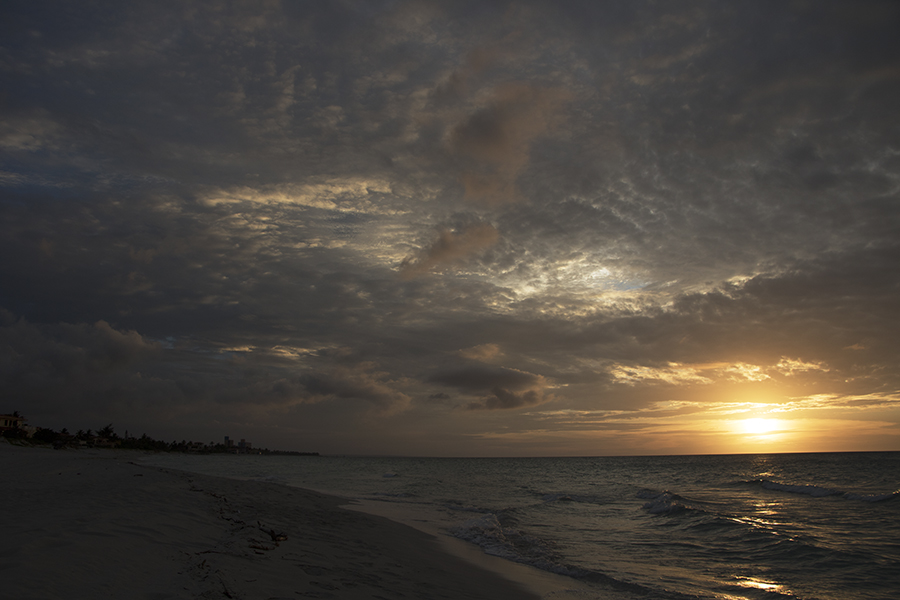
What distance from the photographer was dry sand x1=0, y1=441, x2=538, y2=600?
22.1 feet

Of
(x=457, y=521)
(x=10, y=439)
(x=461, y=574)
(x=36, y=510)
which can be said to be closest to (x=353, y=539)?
(x=461, y=574)

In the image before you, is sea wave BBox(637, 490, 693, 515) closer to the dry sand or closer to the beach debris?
the dry sand

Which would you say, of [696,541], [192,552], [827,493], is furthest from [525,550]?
[827,493]

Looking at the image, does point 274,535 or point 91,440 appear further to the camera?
point 91,440

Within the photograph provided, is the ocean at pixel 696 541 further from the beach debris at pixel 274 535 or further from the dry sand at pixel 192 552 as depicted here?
the beach debris at pixel 274 535

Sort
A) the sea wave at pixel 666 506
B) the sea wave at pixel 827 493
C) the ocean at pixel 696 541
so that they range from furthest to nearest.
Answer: the sea wave at pixel 827 493, the sea wave at pixel 666 506, the ocean at pixel 696 541

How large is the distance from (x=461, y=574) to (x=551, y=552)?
559 centimetres

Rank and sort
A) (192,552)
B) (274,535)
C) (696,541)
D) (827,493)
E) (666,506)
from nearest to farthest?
(192,552) < (274,535) < (696,541) < (666,506) < (827,493)

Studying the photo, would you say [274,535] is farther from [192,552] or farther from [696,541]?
[696,541]

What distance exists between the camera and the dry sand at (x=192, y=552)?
6723 millimetres

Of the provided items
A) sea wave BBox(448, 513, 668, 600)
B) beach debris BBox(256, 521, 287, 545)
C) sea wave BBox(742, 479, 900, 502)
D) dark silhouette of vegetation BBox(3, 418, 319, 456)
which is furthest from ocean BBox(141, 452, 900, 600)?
dark silhouette of vegetation BBox(3, 418, 319, 456)

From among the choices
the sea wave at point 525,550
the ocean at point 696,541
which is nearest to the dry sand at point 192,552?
the sea wave at point 525,550

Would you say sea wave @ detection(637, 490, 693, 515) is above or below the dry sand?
below

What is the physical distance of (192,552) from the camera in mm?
8984
